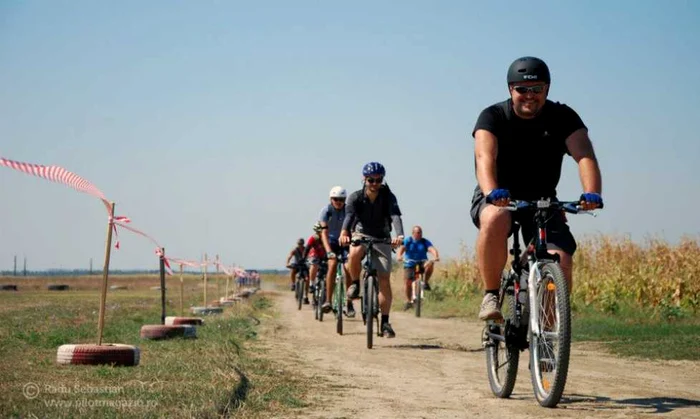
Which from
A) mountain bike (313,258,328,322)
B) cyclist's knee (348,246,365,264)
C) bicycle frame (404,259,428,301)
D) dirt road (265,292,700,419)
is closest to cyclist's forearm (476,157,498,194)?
dirt road (265,292,700,419)

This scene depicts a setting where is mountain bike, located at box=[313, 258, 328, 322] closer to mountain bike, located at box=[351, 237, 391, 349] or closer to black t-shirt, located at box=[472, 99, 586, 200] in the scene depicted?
mountain bike, located at box=[351, 237, 391, 349]

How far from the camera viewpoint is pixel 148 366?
27.9ft

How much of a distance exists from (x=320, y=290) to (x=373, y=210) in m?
6.37

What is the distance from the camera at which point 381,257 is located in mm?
13305

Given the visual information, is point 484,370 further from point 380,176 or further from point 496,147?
point 380,176

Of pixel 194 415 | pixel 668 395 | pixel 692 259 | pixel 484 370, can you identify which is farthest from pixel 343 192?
pixel 194 415

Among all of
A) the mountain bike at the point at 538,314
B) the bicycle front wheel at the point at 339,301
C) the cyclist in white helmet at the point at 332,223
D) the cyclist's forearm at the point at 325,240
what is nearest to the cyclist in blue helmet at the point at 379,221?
the bicycle front wheel at the point at 339,301

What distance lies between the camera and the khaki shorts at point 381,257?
13.3 metres

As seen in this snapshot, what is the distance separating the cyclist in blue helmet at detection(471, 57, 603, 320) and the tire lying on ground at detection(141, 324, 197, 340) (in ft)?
20.1

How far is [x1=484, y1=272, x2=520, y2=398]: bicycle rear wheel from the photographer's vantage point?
685 cm

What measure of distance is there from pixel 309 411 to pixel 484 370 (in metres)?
3.42

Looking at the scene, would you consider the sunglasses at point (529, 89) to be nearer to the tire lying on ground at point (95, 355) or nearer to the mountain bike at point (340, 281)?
the tire lying on ground at point (95, 355)

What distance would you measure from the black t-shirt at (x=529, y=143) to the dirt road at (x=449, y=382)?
61.9 inches

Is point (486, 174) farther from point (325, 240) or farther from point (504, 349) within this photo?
point (325, 240)
